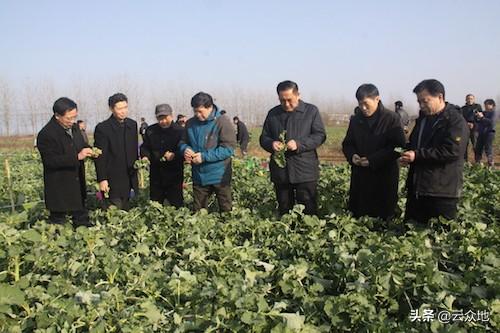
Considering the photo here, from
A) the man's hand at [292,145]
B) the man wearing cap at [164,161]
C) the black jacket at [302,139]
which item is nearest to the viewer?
the man's hand at [292,145]

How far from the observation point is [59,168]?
4.84 metres

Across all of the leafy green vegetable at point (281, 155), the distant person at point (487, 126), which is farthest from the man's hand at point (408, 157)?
the distant person at point (487, 126)

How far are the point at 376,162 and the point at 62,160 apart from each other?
3.21 metres

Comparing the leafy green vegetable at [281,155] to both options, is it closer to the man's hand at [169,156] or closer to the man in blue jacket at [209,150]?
the man in blue jacket at [209,150]

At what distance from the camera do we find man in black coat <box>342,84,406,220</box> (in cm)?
436

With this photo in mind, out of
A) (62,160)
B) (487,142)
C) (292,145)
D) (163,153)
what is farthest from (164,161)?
(487,142)

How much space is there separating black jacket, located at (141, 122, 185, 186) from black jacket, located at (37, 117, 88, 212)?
0.89m

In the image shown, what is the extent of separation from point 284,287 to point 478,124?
10.9 meters

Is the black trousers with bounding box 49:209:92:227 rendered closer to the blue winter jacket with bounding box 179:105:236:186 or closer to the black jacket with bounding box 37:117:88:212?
the black jacket with bounding box 37:117:88:212

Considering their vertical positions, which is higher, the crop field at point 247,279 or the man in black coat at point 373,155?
the man in black coat at point 373,155

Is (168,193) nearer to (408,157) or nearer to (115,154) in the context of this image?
(115,154)

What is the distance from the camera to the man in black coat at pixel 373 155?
436cm

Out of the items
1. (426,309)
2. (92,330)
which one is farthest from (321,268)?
(92,330)

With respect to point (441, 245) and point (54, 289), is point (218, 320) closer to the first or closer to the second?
point (54, 289)
